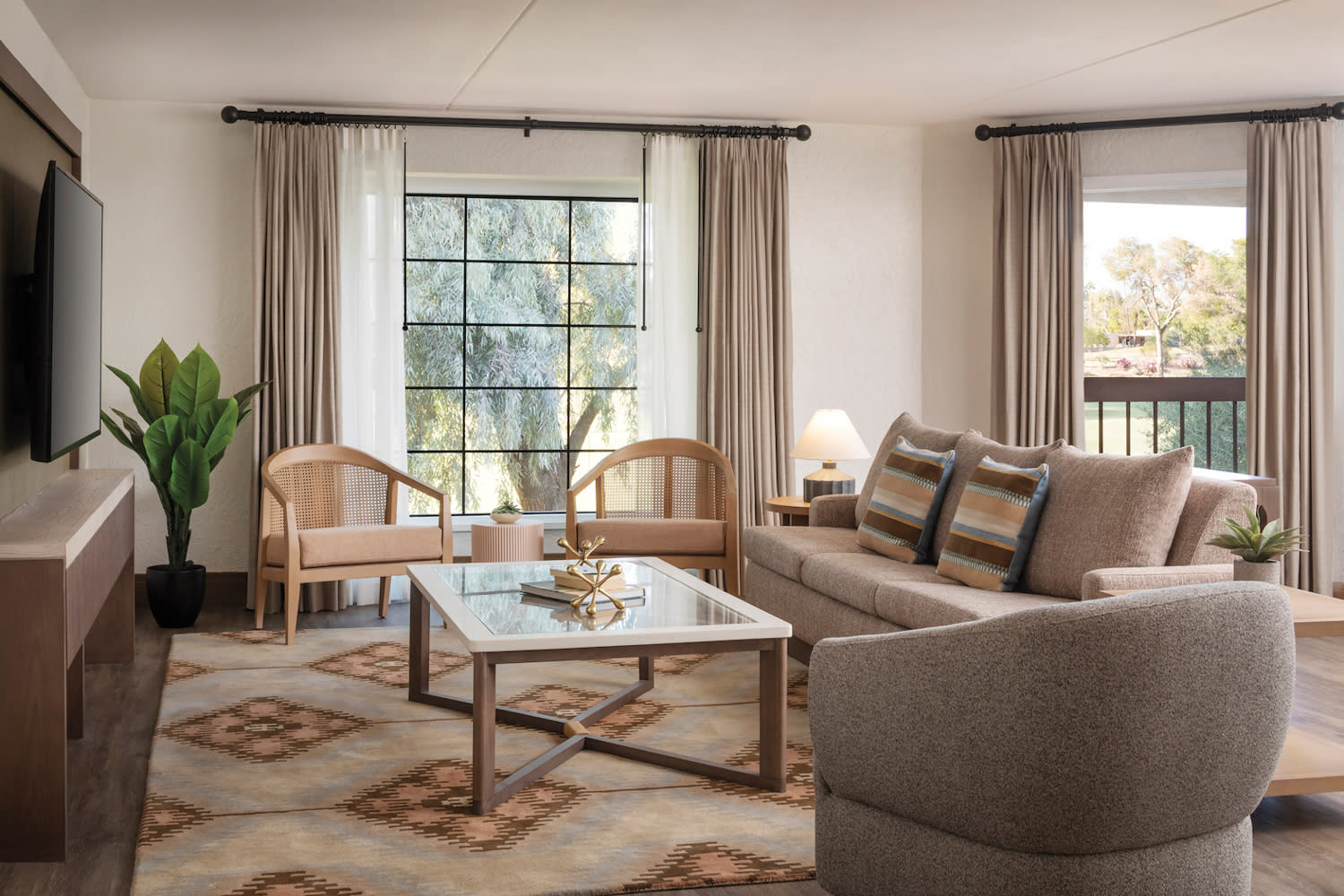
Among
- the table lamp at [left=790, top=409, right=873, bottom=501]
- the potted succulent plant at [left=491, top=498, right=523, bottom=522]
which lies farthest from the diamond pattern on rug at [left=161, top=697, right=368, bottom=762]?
the table lamp at [left=790, top=409, right=873, bottom=501]

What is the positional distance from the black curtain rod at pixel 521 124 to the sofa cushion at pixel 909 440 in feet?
6.33

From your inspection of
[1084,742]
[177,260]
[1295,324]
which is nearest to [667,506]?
[177,260]

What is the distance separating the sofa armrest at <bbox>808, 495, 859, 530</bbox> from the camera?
5.14 meters

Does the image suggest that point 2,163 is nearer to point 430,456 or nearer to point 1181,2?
point 430,456

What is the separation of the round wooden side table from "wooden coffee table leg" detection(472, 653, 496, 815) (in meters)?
2.62

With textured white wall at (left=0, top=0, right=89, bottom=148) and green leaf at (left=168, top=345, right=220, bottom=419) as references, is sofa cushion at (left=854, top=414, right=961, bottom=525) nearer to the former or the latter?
green leaf at (left=168, top=345, right=220, bottom=419)

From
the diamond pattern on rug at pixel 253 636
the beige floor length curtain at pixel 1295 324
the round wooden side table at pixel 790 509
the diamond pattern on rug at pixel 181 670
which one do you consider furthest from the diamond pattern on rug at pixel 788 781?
the beige floor length curtain at pixel 1295 324

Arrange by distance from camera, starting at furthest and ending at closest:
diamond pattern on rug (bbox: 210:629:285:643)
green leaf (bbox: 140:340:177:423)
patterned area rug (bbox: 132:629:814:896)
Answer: green leaf (bbox: 140:340:177:423) < diamond pattern on rug (bbox: 210:629:285:643) < patterned area rug (bbox: 132:629:814:896)

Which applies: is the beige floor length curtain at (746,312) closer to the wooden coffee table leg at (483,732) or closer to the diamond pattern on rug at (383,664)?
the diamond pattern on rug at (383,664)

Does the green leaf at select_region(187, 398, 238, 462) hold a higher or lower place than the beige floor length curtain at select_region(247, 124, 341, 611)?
lower

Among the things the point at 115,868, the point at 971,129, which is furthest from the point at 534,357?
the point at 115,868

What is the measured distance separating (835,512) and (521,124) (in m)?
2.55

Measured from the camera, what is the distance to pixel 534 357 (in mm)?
6312

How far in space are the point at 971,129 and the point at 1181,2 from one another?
7.23 ft
